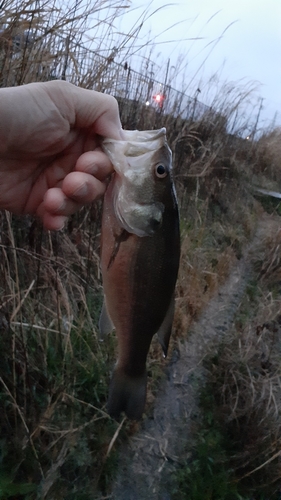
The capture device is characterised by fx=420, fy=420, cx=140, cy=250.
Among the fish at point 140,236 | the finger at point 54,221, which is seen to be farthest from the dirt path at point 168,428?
the finger at point 54,221

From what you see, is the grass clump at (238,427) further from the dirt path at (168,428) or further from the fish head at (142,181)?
the fish head at (142,181)

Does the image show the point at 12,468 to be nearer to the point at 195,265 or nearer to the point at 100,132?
the point at 100,132

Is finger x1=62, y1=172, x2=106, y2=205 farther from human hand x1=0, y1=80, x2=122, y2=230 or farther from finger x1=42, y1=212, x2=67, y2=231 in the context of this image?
finger x1=42, y1=212, x2=67, y2=231

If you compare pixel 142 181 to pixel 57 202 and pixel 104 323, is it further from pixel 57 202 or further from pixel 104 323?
pixel 104 323

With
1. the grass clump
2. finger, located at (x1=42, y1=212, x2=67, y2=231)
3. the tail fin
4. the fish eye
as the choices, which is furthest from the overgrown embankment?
the fish eye

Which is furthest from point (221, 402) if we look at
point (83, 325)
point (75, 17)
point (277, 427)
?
point (75, 17)

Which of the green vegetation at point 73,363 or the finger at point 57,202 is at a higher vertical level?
the finger at point 57,202
